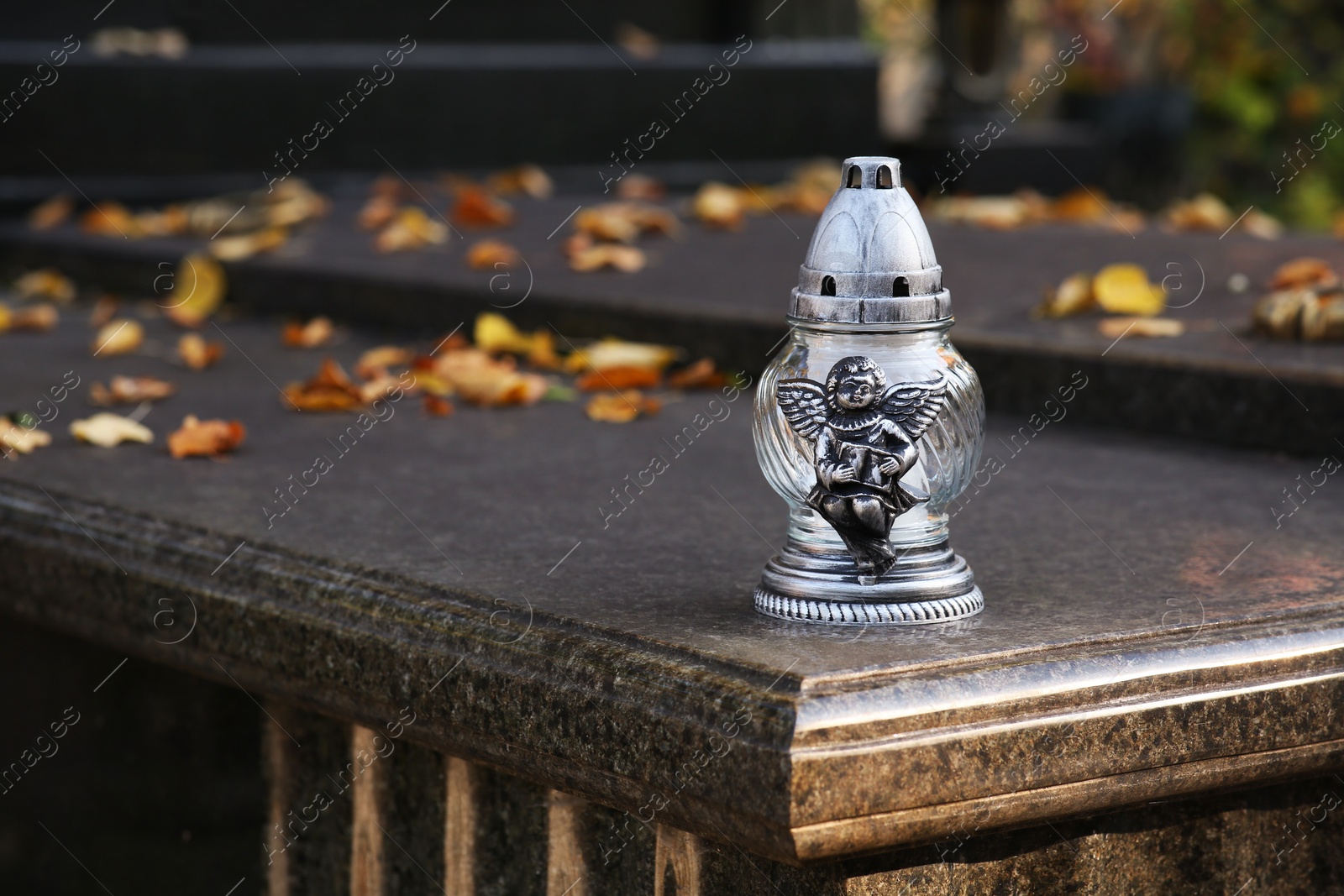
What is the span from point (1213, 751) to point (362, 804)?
3.51ft

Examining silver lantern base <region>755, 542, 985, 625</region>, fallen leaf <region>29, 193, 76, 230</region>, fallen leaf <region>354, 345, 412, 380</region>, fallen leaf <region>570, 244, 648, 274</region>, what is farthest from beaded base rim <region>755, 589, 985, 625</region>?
fallen leaf <region>29, 193, 76, 230</region>

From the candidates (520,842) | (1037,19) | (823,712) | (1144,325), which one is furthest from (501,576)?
(1037,19)

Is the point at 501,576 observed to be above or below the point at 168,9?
below

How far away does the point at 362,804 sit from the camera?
205 cm

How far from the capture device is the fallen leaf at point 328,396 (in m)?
3.08

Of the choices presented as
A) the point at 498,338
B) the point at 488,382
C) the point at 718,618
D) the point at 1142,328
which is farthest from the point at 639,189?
the point at 718,618

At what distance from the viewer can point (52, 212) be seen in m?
5.60

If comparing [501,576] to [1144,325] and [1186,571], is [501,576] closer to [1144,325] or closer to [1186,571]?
[1186,571]

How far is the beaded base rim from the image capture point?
163 cm

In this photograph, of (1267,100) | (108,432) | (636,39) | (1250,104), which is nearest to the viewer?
(108,432)

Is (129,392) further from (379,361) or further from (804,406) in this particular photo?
(804,406)

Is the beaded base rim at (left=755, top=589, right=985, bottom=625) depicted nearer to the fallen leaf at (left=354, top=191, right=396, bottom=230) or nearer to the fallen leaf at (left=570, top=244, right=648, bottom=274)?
the fallen leaf at (left=570, top=244, right=648, bottom=274)

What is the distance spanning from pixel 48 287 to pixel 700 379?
104 inches

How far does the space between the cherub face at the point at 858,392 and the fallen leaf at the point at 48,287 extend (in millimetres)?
3918
